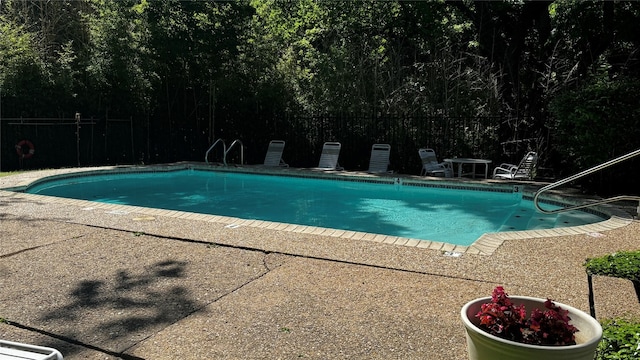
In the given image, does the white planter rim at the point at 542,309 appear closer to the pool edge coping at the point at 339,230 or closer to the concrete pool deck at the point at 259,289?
the concrete pool deck at the point at 259,289

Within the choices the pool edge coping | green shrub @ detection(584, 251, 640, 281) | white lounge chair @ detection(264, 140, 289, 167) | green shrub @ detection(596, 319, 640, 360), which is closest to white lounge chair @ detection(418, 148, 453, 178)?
the pool edge coping

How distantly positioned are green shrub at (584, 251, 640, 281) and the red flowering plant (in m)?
2.11

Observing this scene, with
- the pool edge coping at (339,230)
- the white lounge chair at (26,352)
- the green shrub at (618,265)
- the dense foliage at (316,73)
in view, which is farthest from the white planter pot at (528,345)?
the dense foliage at (316,73)

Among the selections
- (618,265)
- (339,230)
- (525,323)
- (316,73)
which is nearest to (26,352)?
(525,323)

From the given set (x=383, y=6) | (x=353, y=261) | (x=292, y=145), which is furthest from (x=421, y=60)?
(x=353, y=261)

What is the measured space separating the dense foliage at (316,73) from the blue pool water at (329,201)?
212 cm

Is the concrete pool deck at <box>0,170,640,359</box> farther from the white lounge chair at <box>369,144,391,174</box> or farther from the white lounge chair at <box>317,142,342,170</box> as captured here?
the white lounge chair at <box>317,142,342,170</box>

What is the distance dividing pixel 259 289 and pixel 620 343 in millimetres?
2216

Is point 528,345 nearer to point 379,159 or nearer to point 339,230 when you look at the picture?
point 339,230

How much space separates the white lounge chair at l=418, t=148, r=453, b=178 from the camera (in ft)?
34.0

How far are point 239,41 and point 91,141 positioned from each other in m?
4.76

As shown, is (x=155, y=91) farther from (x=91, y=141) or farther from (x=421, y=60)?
(x=421, y=60)

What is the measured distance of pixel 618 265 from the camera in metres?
3.72

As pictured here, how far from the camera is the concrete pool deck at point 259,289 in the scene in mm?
2625
